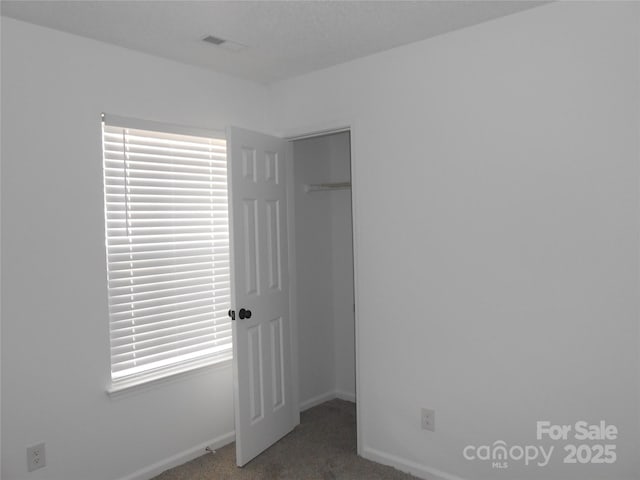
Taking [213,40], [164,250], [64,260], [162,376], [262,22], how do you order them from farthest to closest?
[164,250]
[162,376]
[213,40]
[64,260]
[262,22]

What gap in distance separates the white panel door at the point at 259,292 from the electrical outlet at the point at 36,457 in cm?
104

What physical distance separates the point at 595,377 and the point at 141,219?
2592 mm

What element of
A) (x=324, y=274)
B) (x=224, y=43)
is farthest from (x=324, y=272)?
(x=224, y=43)

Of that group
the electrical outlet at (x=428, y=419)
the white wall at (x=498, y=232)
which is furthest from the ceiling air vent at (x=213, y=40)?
Result: the electrical outlet at (x=428, y=419)

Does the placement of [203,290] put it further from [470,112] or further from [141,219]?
[470,112]

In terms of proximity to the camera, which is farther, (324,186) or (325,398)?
(325,398)

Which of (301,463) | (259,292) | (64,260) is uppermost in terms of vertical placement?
(64,260)

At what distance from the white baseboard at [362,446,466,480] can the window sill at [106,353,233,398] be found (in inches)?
43.6

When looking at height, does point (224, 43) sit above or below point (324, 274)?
above

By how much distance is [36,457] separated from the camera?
2.56 metres

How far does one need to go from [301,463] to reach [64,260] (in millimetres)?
1845

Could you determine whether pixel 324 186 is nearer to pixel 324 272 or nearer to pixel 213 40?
pixel 324 272

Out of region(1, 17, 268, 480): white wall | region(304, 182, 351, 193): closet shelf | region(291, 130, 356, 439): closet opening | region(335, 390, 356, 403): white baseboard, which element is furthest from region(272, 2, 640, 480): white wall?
region(1, 17, 268, 480): white wall

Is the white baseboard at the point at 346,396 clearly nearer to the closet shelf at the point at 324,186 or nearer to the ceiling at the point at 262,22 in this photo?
the closet shelf at the point at 324,186
